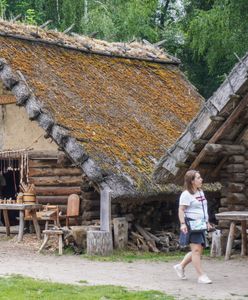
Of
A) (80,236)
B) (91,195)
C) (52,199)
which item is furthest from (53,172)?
(80,236)

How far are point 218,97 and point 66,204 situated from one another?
18.2 feet

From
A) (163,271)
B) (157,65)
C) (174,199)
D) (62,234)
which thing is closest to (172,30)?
(157,65)

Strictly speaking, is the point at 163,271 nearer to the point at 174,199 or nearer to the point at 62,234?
the point at 62,234

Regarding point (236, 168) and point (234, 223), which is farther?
point (236, 168)

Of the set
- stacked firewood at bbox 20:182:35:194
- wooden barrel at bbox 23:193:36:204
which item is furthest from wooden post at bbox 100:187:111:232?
stacked firewood at bbox 20:182:35:194

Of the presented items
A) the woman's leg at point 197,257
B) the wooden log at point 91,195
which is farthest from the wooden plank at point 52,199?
the woman's leg at point 197,257

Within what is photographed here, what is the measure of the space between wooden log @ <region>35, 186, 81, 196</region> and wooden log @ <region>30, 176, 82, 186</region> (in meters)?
0.08

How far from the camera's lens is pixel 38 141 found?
678 inches

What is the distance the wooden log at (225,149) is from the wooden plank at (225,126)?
0.08 meters

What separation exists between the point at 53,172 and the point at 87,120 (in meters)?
1.61

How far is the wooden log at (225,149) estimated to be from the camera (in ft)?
42.9

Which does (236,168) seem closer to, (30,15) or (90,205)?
(90,205)

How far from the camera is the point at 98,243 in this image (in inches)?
578

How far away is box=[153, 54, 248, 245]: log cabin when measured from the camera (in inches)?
495
